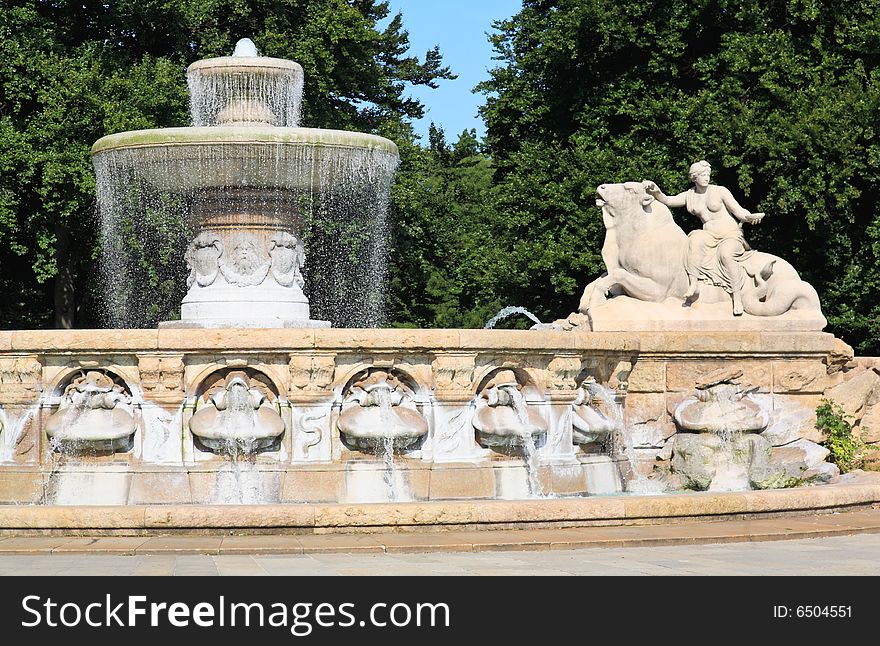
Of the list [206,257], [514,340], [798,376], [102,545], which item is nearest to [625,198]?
[798,376]

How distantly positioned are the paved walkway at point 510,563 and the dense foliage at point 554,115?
55.1 ft

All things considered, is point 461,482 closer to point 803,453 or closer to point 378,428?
point 378,428

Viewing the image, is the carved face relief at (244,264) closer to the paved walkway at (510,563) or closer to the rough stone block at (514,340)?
the rough stone block at (514,340)

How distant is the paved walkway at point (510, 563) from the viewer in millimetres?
8133

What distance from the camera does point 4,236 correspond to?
26.5 metres

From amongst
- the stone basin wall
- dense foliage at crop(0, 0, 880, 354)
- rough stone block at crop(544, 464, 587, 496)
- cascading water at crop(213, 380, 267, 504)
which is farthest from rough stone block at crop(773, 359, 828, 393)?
dense foliage at crop(0, 0, 880, 354)

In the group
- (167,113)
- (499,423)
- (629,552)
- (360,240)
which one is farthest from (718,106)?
(629,552)

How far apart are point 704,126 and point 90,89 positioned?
1131 centimetres

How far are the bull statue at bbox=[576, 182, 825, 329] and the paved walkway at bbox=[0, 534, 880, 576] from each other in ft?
15.9

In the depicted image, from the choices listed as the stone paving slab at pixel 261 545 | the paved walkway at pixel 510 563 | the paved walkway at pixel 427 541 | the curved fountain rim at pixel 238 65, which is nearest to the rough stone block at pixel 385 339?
the paved walkway at pixel 427 541

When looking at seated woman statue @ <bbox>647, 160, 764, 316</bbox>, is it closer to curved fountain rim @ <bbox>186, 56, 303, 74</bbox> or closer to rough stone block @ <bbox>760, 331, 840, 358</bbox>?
rough stone block @ <bbox>760, 331, 840, 358</bbox>

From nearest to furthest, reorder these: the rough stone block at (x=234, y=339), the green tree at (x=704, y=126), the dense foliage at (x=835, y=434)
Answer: the rough stone block at (x=234, y=339) < the dense foliage at (x=835, y=434) < the green tree at (x=704, y=126)

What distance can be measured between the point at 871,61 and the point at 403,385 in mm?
18148

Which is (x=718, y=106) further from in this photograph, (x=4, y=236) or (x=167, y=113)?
(x=4, y=236)
